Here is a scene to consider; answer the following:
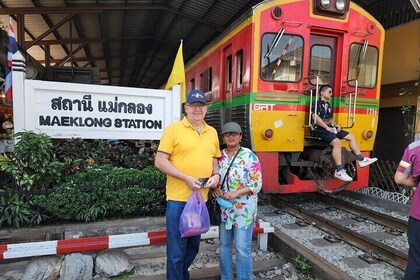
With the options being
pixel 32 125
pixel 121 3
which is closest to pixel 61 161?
pixel 32 125

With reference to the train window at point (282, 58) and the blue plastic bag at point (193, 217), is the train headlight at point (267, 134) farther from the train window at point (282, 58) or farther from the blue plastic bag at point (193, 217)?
the blue plastic bag at point (193, 217)

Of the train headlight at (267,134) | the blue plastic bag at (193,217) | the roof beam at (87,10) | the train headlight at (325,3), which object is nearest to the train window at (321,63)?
the train headlight at (325,3)

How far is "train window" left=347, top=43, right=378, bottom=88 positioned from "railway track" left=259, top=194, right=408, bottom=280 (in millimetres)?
2178

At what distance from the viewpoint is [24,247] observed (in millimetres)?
2789

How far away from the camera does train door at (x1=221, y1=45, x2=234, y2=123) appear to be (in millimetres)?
5730

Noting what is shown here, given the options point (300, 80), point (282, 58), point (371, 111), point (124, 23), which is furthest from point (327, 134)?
point (124, 23)

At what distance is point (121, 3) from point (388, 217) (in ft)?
32.0

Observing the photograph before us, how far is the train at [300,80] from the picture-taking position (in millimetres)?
4848

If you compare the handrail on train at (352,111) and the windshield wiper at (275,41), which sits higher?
the windshield wiper at (275,41)

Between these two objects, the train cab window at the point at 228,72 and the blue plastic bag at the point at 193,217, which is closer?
the blue plastic bag at the point at 193,217

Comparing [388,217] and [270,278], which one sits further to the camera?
[388,217]

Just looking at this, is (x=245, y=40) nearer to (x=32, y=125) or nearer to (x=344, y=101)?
(x=344, y=101)

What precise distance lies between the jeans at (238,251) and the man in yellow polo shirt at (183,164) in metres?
0.37

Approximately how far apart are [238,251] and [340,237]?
81.9 inches
